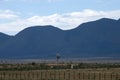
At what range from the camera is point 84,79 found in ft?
212

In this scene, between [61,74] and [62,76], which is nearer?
[62,76]

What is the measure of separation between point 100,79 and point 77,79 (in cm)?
351

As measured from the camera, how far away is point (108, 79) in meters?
64.6

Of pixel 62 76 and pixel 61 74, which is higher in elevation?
pixel 62 76

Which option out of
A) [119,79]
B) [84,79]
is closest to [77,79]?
[84,79]

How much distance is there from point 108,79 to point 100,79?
1213mm

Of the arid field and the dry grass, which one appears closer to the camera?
the dry grass

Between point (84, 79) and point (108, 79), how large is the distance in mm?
3614

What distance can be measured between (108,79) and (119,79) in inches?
137

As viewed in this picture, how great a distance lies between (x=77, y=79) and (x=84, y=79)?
1049 mm

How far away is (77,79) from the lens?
64562mm

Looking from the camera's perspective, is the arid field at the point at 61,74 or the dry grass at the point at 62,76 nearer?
the dry grass at the point at 62,76

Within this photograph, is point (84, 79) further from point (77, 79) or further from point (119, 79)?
point (119, 79)

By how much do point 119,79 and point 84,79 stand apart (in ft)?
18.9
